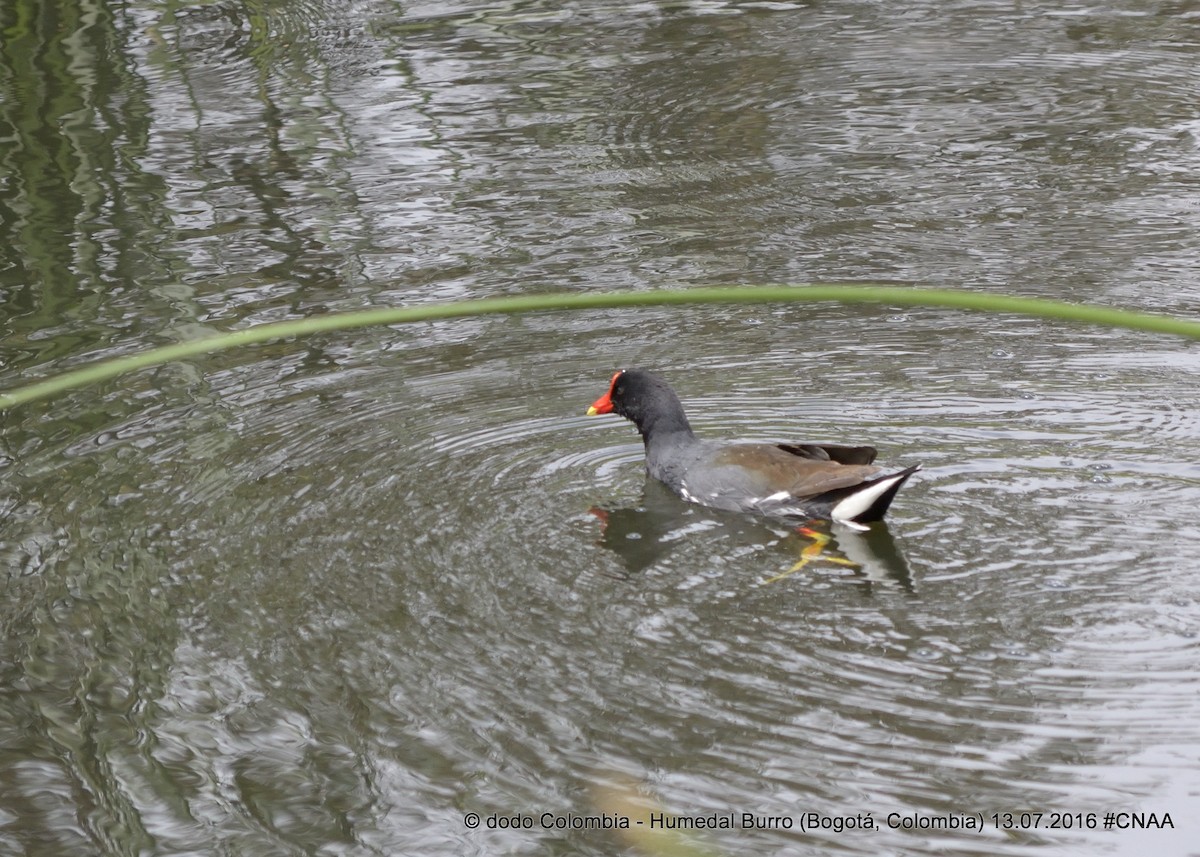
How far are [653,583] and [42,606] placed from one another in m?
1.83

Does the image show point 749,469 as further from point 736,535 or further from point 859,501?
point 859,501

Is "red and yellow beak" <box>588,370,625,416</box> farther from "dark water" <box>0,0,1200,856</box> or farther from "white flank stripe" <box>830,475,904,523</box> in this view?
"white flank stripe" <box>830,475,904,523</box>

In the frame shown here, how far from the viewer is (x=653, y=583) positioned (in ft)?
15.9

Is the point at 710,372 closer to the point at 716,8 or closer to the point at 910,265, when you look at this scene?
the point at 910,265

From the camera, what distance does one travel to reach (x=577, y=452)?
6.11 m

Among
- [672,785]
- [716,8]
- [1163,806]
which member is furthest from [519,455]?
[716,8]

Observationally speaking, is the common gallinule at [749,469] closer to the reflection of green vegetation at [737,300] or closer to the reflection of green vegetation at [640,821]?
the reflection of green vegetation at [640,821]

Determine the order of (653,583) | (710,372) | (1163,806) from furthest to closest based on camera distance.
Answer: (710,372) → (653,583) → (1163,806)

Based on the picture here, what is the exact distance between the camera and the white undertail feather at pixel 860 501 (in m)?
5.05

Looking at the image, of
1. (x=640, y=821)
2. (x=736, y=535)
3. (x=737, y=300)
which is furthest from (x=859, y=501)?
(x=737, y=300)

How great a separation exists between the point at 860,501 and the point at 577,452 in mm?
1304

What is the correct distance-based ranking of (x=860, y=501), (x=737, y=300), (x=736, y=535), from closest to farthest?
(x=737, y=300), (x=860, y=501), (x=736, y=535)

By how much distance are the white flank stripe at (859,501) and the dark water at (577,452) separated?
0.10 metres

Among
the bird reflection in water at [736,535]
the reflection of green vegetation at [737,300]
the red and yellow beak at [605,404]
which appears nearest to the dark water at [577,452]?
the bird reflection in water at [736,535]
